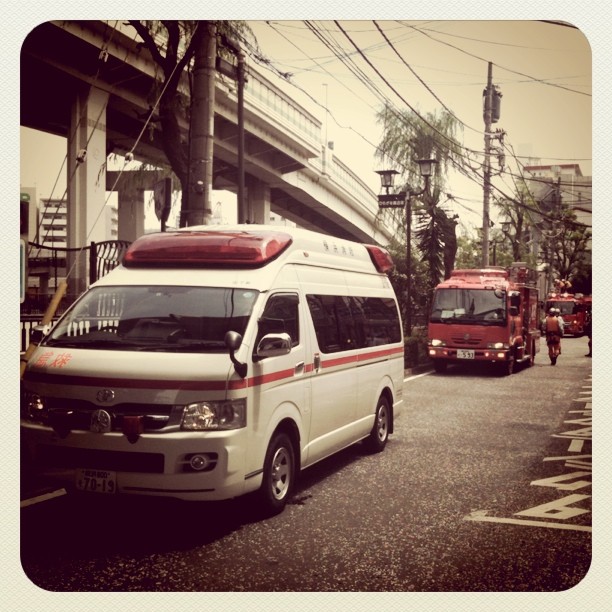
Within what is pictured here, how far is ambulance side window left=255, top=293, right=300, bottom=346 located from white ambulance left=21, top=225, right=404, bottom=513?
2 cm

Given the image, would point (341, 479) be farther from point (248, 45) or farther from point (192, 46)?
point (192, 46)

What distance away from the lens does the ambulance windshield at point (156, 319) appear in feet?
16.2

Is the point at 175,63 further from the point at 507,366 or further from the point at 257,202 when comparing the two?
the point at 507,366

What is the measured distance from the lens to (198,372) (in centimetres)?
461

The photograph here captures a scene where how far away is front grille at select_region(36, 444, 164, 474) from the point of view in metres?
4.57

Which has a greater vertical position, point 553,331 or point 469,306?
point 469,306

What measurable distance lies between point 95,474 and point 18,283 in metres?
1.30

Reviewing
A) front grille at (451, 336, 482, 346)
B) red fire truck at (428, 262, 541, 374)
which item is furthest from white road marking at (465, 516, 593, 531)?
front grille at (451, 336, 482, 346)

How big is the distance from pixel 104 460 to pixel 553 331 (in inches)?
609

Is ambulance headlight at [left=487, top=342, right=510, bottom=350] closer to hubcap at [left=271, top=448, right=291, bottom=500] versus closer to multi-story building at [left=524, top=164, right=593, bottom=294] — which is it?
multi-story building at [left=524, top=164, right=593, bottom=294]

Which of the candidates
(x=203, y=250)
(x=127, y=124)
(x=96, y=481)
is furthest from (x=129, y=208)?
(x=96, y=481)

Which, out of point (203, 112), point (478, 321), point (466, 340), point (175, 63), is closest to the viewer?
point (203, 112)

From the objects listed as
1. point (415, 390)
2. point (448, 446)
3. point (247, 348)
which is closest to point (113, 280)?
point (247, 348)

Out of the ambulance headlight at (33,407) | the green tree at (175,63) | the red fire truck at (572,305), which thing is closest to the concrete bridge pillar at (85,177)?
the green tree at (175,63)
